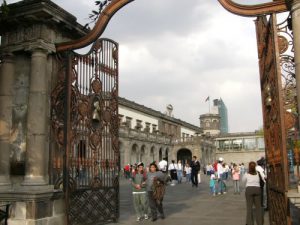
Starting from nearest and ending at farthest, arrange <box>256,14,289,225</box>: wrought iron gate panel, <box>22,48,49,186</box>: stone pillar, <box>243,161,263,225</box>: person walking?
<box>256,14,289,225</box>: wrought iron gate panel
<box>22,48,49,186</box>: stone pillar
<box>243,161,263,225</box>: person walking

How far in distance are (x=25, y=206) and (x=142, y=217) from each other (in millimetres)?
3918

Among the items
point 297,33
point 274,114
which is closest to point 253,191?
point 274,114

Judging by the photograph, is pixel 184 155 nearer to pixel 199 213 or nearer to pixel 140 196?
pixel 199 213

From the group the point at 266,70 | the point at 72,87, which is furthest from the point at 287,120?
the point at 72,87

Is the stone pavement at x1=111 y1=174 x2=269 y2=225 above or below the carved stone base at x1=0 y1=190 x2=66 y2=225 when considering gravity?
below

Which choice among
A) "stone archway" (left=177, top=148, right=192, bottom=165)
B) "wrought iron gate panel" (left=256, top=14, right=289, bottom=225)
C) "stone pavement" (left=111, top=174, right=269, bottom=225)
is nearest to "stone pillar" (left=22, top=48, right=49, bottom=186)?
"stone pavement" (left=111, top=174, right=269, bottom=225)

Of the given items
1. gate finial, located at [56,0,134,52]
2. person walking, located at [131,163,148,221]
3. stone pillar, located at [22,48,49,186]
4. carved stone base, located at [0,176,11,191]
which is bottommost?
person walking, located at [131,163,148,221]

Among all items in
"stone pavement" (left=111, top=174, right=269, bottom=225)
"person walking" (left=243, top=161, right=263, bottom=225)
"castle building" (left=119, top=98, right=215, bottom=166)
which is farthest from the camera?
"castle building" (left=119, top=98, right=215, bottom=166)

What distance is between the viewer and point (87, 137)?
9281 mm

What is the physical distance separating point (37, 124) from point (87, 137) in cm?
154

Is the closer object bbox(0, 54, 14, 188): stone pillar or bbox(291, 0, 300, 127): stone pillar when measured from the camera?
bbox(291, 0, 300, 127): stone pillar

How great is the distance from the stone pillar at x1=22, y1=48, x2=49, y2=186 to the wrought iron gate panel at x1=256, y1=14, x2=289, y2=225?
4520 millimetres

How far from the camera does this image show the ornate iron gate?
8555mm

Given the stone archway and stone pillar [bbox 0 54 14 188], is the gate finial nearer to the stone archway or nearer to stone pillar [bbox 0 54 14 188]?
stone pillar [bbox 0 54 14 188]
